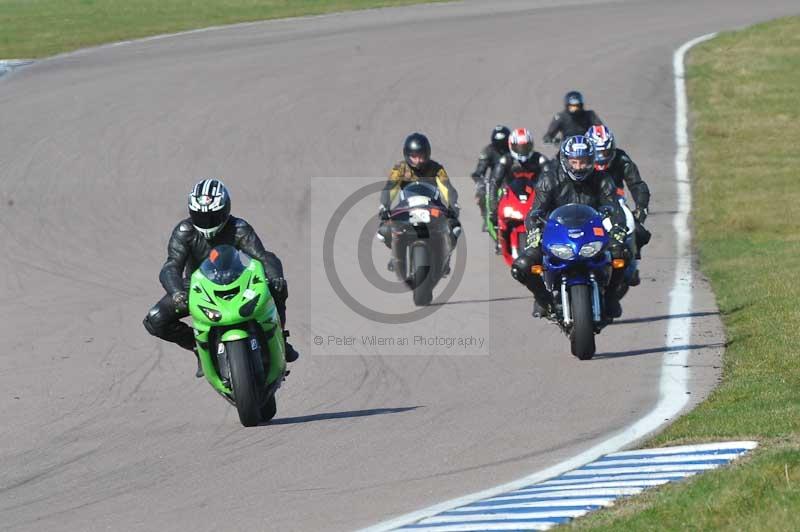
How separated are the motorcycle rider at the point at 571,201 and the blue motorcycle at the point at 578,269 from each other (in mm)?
152

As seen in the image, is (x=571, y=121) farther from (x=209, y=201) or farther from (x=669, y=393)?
(x=209, y=201)

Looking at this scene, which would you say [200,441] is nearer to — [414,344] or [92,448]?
[92,448]

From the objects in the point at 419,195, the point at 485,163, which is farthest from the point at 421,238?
the point at 485,163

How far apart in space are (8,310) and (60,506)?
765 centimetres

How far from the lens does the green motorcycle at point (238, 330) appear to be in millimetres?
10172

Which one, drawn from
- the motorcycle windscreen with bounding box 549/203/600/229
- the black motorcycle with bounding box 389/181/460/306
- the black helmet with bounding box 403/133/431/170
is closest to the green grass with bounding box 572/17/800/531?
the motorcycle windscreen with bounding box 549/203/600/229

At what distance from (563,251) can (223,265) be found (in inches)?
135

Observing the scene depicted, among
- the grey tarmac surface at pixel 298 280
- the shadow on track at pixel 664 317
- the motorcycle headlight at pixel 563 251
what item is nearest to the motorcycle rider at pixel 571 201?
the motorcycle headlight at pixel 563 251

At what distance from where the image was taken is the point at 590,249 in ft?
41.5

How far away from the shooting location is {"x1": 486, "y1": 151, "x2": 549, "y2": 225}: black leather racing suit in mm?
18172

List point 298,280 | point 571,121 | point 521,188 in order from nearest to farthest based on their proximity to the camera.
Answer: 1. point 521,188
2. point 298,280
3. point 571,121

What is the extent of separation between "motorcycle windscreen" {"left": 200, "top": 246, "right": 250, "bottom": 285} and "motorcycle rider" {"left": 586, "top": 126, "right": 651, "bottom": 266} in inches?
188

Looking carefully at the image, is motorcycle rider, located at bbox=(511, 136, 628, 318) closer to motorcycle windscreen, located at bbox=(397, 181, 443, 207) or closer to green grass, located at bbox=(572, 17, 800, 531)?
green grass, located at bbox=(572, 17, 800, 531)

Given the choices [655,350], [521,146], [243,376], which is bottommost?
[243,376]
